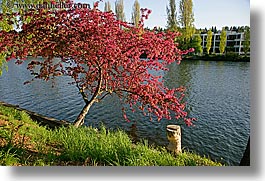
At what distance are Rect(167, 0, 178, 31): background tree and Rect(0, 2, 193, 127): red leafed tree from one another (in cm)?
8

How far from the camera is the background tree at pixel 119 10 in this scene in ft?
9.08

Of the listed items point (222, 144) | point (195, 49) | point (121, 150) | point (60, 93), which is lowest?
point (222, 144)

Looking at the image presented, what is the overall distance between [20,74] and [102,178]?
7.40ft

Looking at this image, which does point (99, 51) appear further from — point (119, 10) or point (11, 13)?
point (11, 13)

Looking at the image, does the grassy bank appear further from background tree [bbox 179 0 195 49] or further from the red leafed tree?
background tree [bbox 179 0 195 49]

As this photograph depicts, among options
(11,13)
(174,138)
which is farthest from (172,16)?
(11,13)

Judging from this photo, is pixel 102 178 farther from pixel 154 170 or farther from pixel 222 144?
pixel 222 144

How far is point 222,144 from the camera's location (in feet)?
11.7

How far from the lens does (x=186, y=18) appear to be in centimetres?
290

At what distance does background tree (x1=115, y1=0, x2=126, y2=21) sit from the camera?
2766 millimetres

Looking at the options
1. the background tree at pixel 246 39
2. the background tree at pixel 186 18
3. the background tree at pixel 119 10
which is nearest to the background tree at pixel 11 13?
the background tree at pixel 119 10

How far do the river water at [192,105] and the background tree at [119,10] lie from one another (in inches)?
37.4

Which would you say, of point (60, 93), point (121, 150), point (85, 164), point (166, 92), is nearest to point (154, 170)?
point (121, 150)

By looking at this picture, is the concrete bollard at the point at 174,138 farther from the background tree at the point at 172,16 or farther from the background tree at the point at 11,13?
the background tree at the point at 11,13
